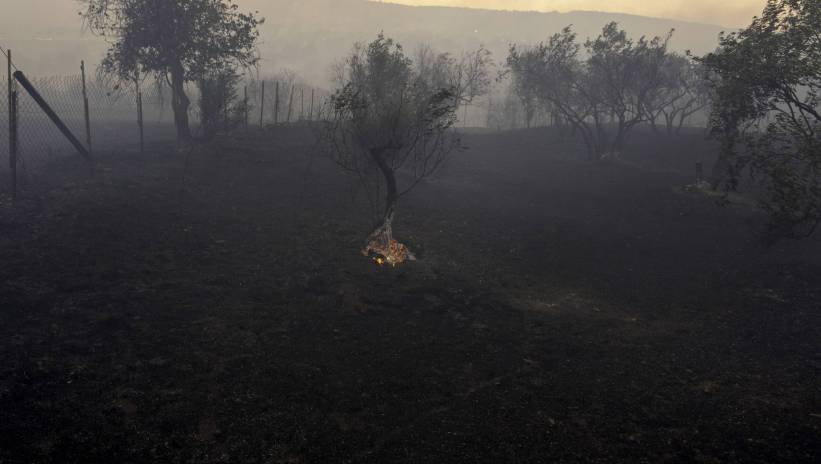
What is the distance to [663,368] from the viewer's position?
852cm

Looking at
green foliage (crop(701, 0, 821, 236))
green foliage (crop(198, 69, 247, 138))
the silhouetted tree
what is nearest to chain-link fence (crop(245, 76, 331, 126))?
green foliage (crop(198, 69, 247, 138))

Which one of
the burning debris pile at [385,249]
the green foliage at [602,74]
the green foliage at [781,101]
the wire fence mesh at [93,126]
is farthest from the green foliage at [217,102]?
the green foliage at [781,101]

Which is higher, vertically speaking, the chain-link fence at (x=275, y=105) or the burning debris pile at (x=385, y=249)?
the chain-link fence at (x=275, y=105)

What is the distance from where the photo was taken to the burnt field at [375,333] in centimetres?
619

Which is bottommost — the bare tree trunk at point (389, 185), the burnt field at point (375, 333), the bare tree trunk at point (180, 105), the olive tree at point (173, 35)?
the burnt field at point (375, 333)

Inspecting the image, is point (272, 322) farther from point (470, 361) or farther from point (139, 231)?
point (139, 231)

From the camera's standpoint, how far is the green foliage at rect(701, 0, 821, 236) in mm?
11164

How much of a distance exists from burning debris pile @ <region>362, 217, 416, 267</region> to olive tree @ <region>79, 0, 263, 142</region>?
49.5 feet

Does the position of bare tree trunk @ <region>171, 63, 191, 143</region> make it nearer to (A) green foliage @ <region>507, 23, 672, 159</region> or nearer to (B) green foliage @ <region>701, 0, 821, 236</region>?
(A) green foliage @ <region>507, 23, 672, 159</region>

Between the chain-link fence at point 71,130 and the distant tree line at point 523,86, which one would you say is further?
the chain-link fence at point 71,130

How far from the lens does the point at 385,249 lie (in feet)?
45.3

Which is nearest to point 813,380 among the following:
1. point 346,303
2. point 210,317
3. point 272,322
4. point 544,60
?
point 346,303

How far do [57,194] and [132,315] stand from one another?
328 inches

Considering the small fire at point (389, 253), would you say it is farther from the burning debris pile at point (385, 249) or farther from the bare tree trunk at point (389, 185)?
the bare tree trunk at point (389, 185)
